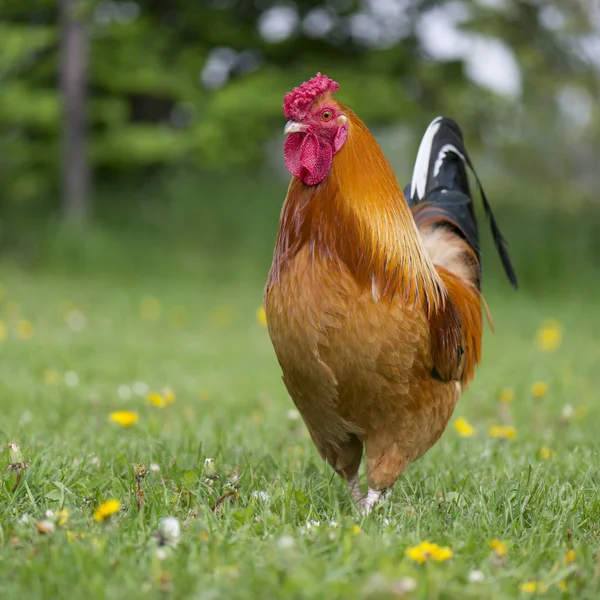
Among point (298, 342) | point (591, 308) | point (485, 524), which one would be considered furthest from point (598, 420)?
point (591, 308)

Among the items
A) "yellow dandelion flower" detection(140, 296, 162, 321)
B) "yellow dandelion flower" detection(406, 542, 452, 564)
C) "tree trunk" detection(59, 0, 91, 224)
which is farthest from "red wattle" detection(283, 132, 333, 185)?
"tree trunk" detection(59, 0, 91, 224)

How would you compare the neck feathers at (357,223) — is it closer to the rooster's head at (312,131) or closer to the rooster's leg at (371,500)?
the rooster's head at (312,131)

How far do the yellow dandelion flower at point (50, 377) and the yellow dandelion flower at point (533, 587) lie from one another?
4.10 m

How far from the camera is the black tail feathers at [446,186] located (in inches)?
158

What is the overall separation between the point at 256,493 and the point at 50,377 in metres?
3.27

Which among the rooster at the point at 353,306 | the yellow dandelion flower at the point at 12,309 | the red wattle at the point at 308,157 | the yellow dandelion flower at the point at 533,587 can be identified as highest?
the red wattle at the point at 308,157

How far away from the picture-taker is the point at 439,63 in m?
14.6

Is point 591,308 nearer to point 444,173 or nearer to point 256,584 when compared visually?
point 444,173

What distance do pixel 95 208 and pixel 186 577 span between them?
13129 millimetres

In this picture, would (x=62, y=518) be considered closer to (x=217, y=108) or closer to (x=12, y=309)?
(x=12, y=309)

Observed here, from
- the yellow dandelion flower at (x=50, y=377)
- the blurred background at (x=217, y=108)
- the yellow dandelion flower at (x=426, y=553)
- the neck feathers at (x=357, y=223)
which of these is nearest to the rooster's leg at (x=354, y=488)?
the neck feathers at (x=357, y=223)

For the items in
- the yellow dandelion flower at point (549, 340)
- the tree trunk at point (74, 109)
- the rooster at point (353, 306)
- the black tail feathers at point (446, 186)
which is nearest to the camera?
the rooster at point (353, 306)

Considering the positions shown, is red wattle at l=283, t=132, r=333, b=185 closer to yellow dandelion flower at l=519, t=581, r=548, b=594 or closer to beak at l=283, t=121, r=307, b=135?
beak at l=283, t=121, r=307, b=135

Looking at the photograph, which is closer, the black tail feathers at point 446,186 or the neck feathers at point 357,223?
the neck feathers at point 357,223
